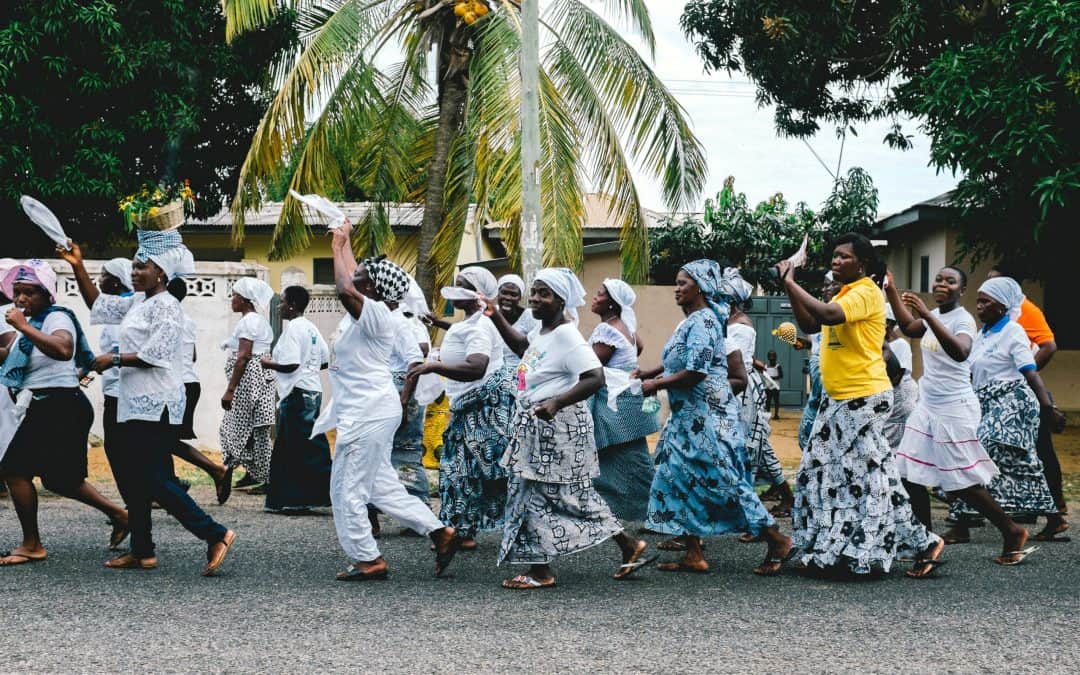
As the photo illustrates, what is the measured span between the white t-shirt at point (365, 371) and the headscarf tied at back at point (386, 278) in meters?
0.08

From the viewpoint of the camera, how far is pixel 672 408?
705 cm

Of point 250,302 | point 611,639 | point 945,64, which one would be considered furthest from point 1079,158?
point 611,639

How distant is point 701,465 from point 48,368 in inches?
150

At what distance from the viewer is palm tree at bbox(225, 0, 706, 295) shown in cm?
1318

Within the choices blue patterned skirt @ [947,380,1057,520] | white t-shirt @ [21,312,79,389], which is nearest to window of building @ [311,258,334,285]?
white t-shirt @ [21,312,79,389]

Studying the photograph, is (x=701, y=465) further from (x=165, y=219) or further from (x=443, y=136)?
(x=443, y=136)

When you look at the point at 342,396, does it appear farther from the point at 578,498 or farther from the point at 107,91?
the point at 107,91

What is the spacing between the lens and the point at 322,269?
81.2 feet

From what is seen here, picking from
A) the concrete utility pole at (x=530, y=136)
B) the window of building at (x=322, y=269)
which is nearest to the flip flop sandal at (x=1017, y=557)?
the concrete utility pole at (x=530, y=136)

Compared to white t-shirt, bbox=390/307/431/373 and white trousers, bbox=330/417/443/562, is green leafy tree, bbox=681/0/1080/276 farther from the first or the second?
white trousers, bbox=330/417/443/562

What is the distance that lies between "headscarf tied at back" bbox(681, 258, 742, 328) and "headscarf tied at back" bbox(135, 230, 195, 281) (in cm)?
294

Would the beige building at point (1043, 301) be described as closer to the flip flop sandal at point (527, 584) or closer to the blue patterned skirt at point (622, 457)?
the blue patterned skirt at point (622, 457)

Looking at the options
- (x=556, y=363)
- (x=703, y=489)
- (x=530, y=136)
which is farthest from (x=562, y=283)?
(x=530, y=136)

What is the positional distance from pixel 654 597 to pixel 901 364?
12.0 ft
